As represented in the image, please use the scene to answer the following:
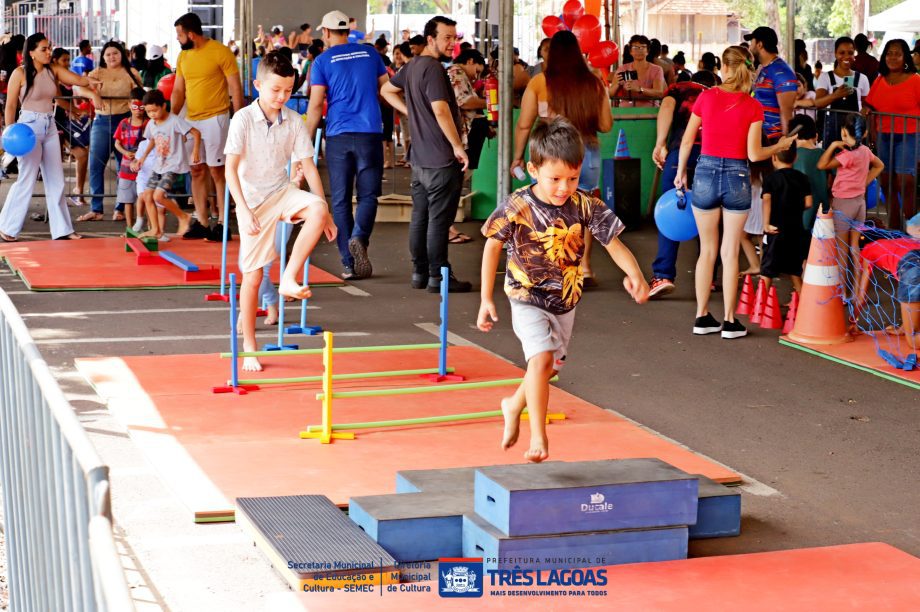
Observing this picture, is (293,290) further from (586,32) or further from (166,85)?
(166,85)

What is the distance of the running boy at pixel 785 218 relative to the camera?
1014 cm

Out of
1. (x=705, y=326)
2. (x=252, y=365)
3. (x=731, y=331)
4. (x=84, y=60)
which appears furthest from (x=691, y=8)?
(x=252, y=365)

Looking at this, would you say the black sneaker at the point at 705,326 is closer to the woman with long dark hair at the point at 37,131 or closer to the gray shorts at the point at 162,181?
the gray shorts at the point at 162,181

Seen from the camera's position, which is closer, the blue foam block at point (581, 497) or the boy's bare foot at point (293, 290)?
the blue foam block at point (581, 497)

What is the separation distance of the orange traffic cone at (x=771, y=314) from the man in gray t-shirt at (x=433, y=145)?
265 cm

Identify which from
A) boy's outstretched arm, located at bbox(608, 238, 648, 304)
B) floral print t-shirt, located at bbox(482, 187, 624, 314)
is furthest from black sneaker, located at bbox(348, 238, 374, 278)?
boy's outstretched arm, located at bbox(608, 238, 648, 304)

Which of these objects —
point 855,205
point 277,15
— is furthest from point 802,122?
point 277,15

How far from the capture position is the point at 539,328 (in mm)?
5867

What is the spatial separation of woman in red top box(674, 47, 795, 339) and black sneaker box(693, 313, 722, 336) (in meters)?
0.16

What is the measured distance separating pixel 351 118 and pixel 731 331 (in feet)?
12.9

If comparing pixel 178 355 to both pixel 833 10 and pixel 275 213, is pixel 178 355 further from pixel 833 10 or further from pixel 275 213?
pixel 833 10

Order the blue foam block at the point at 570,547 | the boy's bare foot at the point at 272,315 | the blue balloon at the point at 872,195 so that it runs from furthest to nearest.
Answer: the blue balloon at the point at 872,195 < the boy's bare foot at the point at 272,315 < the blue foam block at the point at 570,547

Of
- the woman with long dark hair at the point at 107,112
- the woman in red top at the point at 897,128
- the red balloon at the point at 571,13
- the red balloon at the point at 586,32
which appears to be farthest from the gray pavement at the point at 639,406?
the red balloon at the point at 571,13

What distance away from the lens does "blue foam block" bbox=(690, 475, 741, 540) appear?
5.49m
